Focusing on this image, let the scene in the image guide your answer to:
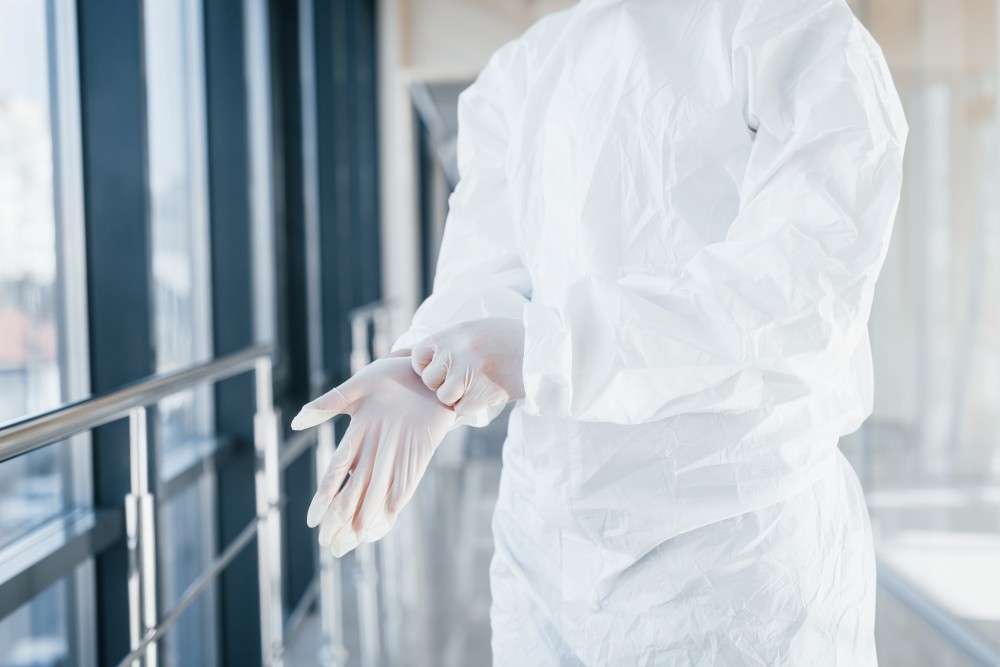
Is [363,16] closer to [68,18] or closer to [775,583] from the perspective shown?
[68,18]

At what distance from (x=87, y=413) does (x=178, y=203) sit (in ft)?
3.14

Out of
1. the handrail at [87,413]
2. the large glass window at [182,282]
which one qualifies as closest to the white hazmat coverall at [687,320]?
the handrail at [87,413]

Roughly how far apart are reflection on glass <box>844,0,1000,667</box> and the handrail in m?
1.46

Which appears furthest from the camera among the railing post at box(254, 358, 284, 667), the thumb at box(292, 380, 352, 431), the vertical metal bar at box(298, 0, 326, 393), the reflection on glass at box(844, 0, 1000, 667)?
the vertical metal bar at box(298, 0, 326, 393)

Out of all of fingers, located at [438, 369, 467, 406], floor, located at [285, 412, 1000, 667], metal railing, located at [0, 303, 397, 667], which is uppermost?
fingers, located at [438, 369, 467, 406]

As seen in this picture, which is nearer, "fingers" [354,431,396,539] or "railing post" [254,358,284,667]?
"fingers" [354,431,396,539]

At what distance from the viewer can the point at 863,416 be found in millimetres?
757

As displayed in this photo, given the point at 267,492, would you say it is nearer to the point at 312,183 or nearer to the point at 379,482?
the point at 379,482

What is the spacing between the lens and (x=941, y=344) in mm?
1843

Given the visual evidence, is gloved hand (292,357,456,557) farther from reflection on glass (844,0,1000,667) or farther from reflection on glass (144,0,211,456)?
reflection on glass (844,0,1000,667)

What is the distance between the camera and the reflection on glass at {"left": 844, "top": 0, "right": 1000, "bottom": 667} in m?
1.66

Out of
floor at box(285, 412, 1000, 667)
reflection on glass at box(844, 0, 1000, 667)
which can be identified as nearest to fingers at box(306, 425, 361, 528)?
floor at box(285, 412, 1000, 667)

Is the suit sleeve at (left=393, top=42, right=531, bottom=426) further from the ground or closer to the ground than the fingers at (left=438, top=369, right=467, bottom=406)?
further from the ground

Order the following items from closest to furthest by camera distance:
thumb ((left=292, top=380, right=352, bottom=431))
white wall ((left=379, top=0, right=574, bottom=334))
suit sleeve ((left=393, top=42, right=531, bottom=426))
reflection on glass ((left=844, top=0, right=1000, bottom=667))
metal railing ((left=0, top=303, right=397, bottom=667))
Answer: thumb ((left=292, top=380, right=352, bottom=431)) < metal railing ((left=0, top=303, right=397, bottom=667)) < suit sleeve ((left=393, top=42, right=531, bottom=426)) < reflection on glass ((left=844, top=0, right=1000, bottom=667)) < white wall ((left=379, top=0, right=574, bottom=334))
